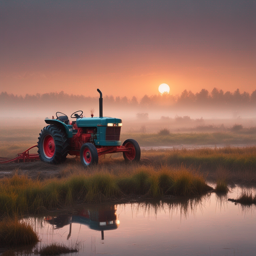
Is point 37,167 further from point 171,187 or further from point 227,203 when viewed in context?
point 227,203

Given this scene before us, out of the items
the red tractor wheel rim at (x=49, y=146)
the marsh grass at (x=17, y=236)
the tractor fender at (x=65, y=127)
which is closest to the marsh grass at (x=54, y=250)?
the marsh grass at (x=17, y=236)

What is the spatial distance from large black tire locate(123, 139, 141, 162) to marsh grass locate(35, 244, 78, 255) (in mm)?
8269

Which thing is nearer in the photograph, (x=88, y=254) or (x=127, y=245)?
(x=88, y=254)

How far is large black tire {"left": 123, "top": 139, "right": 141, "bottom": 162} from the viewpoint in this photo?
1346 cm

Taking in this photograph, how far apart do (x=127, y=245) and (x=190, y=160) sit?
9944 mm

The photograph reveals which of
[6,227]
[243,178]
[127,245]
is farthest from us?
[243,178]

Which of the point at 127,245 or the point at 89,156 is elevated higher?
the point at 89,156

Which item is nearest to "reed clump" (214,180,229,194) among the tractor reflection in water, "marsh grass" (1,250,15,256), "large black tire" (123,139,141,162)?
the tractor reflection in water

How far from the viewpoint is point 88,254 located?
507 centimetres

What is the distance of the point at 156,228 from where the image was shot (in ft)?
21.1

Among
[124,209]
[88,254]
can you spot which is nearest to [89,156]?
[124,209]

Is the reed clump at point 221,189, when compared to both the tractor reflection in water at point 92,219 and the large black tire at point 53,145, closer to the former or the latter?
the tractor reflection in water at point 92,219

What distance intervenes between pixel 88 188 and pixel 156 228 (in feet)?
9.66

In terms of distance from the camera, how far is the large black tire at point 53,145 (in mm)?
13344
